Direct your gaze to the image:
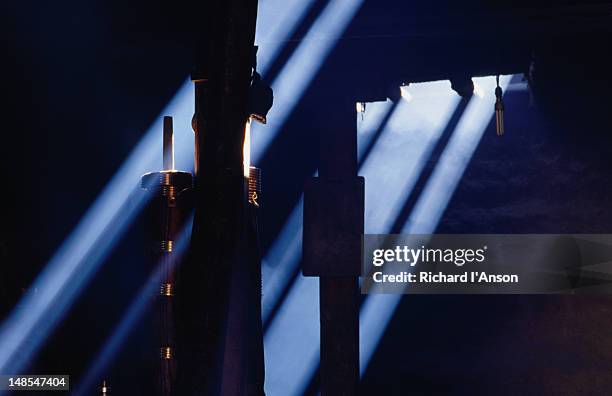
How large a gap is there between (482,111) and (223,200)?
484 inches

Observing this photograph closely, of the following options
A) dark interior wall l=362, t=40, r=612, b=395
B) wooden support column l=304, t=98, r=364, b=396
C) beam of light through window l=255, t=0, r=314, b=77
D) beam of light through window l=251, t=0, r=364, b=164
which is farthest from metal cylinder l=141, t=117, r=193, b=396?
dark interior wall l=362, t=40, r=612, b=395

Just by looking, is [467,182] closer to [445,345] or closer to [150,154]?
[445,345]

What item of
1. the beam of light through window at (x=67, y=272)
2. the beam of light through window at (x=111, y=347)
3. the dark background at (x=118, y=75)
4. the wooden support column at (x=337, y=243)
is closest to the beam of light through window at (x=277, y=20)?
the dark background at (x=118, y=75)

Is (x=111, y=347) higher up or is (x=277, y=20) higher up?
(x=277, y=20)

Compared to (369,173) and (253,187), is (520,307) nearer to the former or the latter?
(369,173)

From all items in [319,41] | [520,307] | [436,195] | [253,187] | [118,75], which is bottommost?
[253,187]

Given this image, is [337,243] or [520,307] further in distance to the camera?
[520,307]

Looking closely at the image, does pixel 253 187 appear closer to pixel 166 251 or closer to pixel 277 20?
pixel 166 251

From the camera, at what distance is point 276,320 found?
13.5m

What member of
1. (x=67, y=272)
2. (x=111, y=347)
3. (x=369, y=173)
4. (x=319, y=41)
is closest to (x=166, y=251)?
(x=111, y=347)

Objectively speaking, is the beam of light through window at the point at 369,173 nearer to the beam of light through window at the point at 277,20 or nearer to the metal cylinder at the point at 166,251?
the beam of light through window at the point at 277,20

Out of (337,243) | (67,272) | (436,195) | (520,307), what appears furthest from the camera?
(436,195)

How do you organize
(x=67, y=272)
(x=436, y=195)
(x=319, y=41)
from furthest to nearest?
(x=436, y=195) → (x=319, y=41) → (x=67, y=272)

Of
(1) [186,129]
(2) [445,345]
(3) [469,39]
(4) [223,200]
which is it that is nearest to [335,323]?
(1) [186,129]
